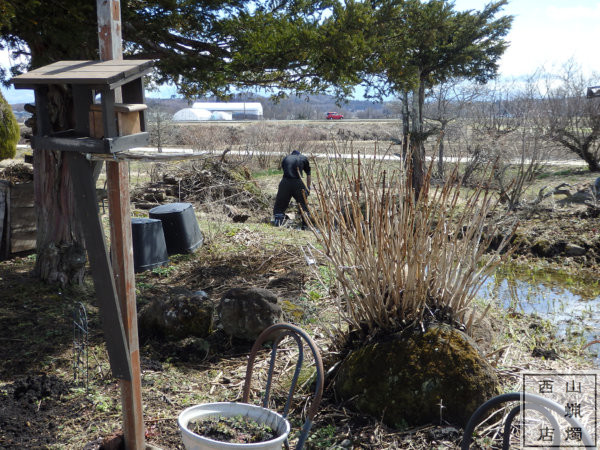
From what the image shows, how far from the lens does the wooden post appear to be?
9.14 feet

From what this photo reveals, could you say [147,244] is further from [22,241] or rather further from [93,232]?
[93,232]

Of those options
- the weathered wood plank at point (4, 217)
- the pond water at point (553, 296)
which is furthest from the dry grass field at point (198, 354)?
the pond water at point (553, 296)

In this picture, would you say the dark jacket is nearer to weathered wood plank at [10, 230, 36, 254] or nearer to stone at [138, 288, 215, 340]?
weathered wood plank at [10, 230, 36, 254]

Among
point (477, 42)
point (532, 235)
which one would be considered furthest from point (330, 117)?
point (532, 235)

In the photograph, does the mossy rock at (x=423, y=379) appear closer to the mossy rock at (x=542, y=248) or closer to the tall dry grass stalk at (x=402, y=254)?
the tall dry grass stalk at (x=402, y=254)

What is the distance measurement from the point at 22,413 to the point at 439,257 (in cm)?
280

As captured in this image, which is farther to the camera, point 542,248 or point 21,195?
point 542,248

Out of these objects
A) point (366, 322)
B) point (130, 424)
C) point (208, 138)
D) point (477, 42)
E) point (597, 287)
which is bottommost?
point (597, 287)

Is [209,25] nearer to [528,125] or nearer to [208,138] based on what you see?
[528,125]

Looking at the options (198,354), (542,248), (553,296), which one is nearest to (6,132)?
(198,354)

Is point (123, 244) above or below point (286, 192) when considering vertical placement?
above

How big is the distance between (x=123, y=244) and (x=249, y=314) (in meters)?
2.06

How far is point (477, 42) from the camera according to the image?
596 inches

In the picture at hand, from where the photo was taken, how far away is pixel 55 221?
568cm
